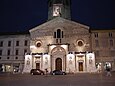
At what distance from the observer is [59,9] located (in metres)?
51.4

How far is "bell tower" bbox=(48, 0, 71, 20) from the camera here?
51344 millimetres

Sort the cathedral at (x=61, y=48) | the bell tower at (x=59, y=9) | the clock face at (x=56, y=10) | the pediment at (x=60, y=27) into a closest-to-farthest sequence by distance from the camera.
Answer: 1. the cathedral at (x=61, y=48)
2. the pediment at (x=60, y=27)
3. the clock face at (x=56, y=10)
4. the bell tower at (x=59, y=9)

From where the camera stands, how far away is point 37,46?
47.1m

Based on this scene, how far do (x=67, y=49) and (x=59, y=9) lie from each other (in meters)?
12.6

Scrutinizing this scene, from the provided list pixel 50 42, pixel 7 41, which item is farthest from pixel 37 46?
pixel 7 41

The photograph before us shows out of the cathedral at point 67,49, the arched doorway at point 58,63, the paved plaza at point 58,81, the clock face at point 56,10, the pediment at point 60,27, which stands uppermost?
the clock face at point 56,10

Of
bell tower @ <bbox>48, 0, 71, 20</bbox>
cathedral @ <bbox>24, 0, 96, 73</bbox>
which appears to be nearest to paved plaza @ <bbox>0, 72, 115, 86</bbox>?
cathedral @ <bbox>24, 0, 96, 73</bbox>

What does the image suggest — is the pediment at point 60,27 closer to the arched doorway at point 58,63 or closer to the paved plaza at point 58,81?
the arched doorway at point 58,63

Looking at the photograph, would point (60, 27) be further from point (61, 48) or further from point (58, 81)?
point (58, 81)

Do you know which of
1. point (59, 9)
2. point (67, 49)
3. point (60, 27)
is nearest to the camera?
point (67, 49)

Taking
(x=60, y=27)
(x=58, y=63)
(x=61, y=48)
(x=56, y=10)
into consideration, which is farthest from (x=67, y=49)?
(x=56, y=10)

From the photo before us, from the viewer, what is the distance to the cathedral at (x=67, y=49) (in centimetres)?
4384

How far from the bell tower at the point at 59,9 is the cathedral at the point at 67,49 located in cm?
142

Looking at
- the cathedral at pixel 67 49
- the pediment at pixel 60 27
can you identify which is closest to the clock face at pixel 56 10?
the cathedral at pixel 67 49
